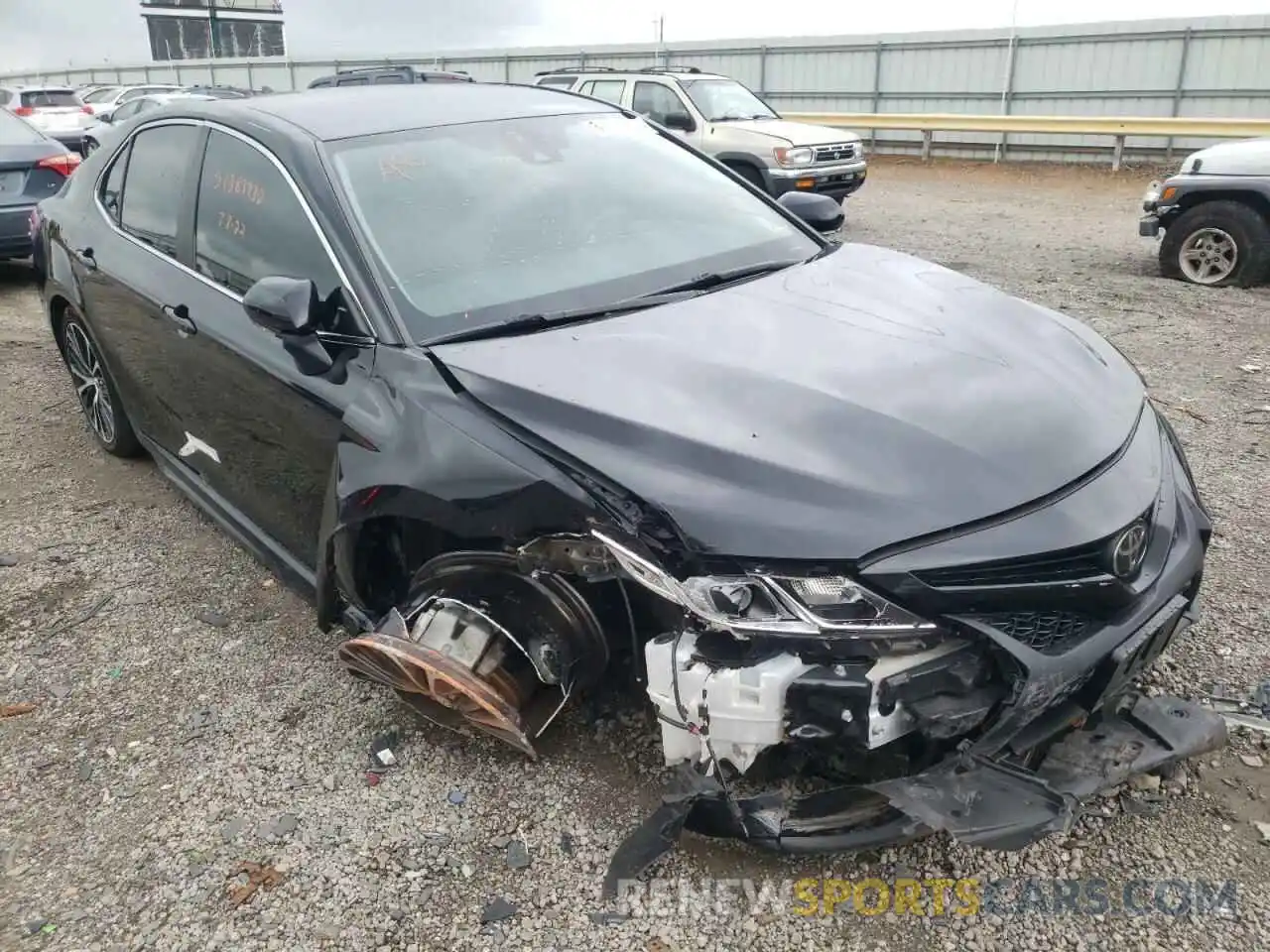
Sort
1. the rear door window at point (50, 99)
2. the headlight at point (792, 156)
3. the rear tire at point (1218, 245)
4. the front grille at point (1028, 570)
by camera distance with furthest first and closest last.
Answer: the rear door window at point (50, 99)
the headlight at point (792, 156)
the rear tire at point (1218, 245)
the front grille at point (1028, 570)

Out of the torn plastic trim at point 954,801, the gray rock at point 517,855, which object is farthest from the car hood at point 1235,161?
the gray rock at point 517,855

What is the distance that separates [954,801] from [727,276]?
178 centimetres

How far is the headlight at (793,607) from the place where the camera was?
2.01m

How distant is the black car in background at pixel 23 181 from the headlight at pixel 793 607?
26.0 feet

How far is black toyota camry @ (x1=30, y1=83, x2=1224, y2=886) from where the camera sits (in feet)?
6.72

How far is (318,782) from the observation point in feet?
8.82

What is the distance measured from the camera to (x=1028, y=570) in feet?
6.75

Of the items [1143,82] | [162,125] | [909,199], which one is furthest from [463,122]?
[1143,82]

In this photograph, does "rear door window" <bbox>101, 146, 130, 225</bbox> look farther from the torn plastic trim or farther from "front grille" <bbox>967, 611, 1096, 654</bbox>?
"front grille" <bbox>967, 611, 1096, 654</bbox>

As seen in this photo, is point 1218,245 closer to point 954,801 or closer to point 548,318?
point 548,318

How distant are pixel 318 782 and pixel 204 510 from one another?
1.56 meters

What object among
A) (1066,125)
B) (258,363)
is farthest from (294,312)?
(1066,125)

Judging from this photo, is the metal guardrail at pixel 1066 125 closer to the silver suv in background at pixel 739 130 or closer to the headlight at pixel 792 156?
the silver suv in background at pixel 739 130

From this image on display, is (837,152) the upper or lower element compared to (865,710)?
upper
